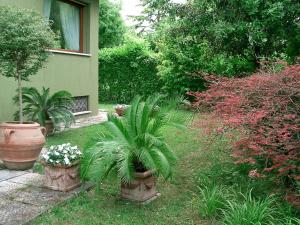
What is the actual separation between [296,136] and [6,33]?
14.1 feet

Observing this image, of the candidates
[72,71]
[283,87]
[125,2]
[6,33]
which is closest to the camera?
[283,87]

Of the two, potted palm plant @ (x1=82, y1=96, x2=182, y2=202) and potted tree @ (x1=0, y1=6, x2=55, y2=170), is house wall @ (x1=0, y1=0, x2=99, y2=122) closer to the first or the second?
potted tree @ (x1=0, y1=6, x2=55, y2=170)

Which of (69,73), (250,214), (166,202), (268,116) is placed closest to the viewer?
(250,214)

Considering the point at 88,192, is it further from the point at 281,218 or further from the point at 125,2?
the point at 125,2

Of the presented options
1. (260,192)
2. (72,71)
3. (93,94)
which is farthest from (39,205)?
(93,94)

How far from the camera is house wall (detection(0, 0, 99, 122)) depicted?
815 centimetres

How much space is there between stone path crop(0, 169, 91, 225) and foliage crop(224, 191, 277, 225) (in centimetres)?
192

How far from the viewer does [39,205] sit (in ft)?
13.7

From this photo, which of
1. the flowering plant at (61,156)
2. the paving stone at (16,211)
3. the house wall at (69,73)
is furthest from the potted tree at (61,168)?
the house wall at (69,73)

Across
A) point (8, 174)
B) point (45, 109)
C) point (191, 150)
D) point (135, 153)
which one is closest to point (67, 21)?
point (45, 109)

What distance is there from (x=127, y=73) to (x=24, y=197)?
11346mm

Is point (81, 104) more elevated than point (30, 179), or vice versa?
point (81, 104)

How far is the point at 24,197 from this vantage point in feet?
14.4

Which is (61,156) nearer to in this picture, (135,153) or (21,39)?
(135,153)
